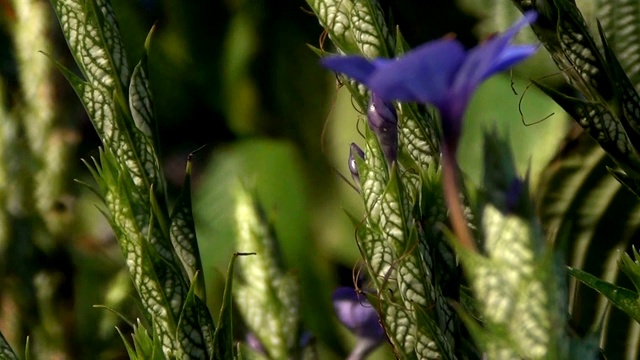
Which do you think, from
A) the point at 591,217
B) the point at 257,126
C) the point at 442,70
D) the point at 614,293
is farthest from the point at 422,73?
the point at 257,126

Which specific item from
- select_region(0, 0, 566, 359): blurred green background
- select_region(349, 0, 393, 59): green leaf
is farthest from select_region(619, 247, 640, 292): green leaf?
select_region(0, 0, 566, 359): blurred green background

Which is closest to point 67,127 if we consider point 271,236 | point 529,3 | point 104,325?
point 104,325

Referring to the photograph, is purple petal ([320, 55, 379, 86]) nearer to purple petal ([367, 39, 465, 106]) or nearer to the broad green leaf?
purple petal ([367, 39, 465, 106])

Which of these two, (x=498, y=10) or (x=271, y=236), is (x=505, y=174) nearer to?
(x=271, y=236)

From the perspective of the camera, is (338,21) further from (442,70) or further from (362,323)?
(362,323)

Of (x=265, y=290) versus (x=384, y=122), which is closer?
(x=384, y=122)

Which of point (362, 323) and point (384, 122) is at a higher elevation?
point (384, 122)
